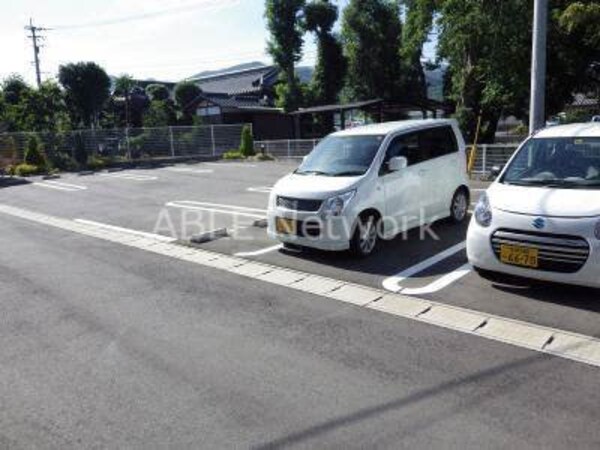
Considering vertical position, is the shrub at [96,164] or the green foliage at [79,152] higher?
the green foliage at [79,152]

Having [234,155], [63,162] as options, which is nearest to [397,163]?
[234,155]

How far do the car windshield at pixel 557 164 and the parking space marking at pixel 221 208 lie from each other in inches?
208

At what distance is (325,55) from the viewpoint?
3114 cm

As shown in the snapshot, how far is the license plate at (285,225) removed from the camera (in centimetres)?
711

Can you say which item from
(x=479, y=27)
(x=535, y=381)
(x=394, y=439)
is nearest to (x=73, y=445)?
(x=394, y=439)

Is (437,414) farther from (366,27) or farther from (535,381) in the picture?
(366,27)

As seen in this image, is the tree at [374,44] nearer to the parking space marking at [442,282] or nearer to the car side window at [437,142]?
the car side window at [437,142]

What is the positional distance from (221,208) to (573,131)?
289 inches

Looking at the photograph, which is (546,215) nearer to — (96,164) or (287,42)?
(96,164)

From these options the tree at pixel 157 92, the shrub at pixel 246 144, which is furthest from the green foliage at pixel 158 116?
the shrub at pixel 246 144

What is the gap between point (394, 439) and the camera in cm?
312

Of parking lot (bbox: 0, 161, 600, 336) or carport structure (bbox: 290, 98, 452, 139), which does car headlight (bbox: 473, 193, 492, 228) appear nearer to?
parking lot (bbox: 0, 161, 600, 336)

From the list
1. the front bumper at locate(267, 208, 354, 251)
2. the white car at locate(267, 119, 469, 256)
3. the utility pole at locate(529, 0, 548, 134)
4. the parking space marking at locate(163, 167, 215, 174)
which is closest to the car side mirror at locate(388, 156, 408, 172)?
the white car at locate(267, 119, 469, 256)

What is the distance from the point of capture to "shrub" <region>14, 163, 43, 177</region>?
2134cm
